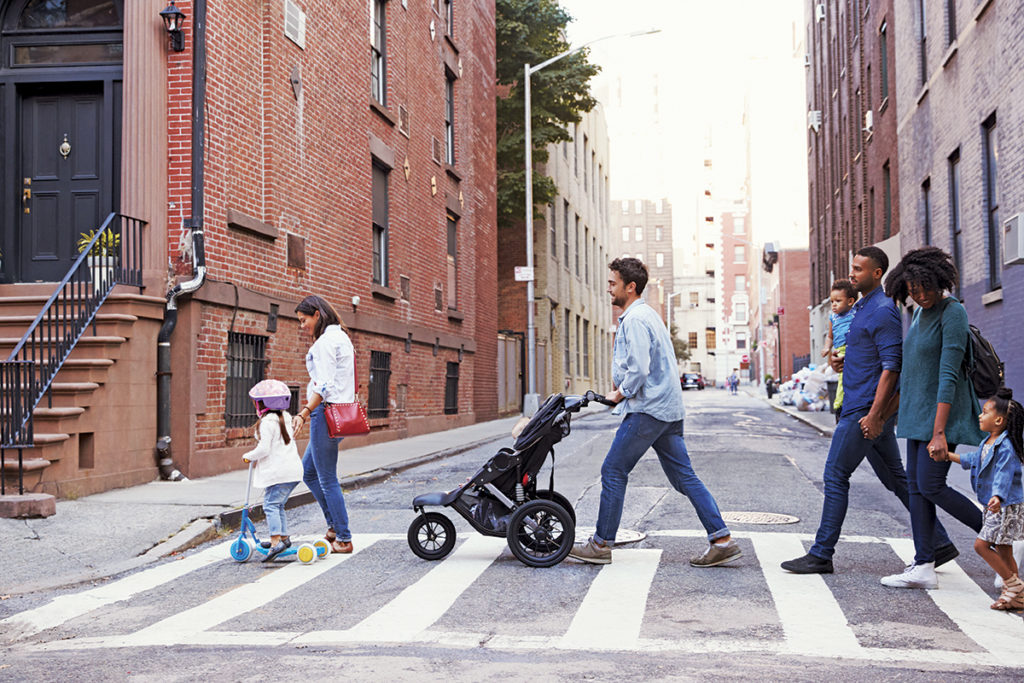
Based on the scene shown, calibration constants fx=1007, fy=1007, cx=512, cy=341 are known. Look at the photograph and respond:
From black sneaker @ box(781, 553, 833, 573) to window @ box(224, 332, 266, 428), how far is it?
781 centimetres

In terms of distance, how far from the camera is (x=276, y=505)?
7.28 m

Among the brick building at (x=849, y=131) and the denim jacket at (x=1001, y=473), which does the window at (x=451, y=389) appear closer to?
the brick building at (x=849, y=131)

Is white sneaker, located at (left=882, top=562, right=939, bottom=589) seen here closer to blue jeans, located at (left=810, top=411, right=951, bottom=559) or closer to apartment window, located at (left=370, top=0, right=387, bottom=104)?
blue jeans, located at (left=810, top=411, right=951, bottom=559)

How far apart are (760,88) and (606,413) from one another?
49.5 m

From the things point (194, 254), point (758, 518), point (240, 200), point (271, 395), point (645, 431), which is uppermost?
point (240, 200)

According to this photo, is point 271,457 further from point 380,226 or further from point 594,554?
point 380,226

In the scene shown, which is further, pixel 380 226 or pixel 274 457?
pixel 380 226

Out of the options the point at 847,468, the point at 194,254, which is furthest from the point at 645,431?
the point at 194,254

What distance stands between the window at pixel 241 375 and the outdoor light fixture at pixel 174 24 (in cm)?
342

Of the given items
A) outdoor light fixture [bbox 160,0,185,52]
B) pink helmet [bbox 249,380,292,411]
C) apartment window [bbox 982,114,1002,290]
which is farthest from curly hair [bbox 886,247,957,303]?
apartment window [bbox 982,114,1002,290]

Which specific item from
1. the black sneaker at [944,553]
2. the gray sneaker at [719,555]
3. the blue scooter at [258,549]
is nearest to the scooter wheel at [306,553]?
the blue scooter at [258,549]

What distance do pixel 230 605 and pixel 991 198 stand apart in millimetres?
13180

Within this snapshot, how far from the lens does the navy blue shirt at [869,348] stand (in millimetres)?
6223

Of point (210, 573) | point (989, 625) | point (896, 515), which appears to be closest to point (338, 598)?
point (210, 573)
